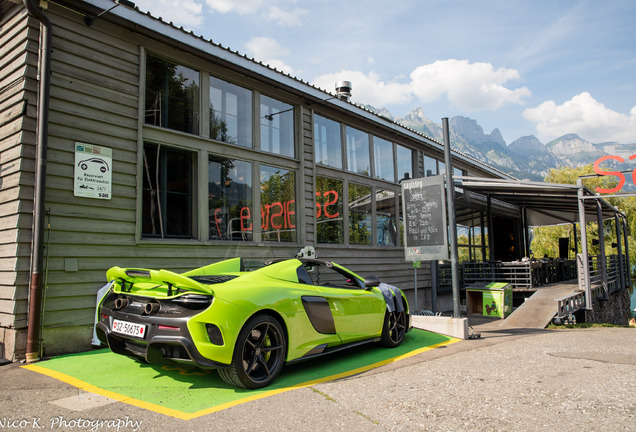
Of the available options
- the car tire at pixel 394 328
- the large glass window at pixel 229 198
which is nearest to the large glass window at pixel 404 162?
A: the large glass window at pixel 229 198

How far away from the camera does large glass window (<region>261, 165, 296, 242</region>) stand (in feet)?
29.4

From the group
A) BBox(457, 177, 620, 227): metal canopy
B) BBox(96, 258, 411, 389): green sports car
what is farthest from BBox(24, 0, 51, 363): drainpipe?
BBox(457, 177, 620, 227): metal canopy

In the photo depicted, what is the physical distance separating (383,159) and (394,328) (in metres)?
7.46

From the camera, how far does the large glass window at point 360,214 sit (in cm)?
1128

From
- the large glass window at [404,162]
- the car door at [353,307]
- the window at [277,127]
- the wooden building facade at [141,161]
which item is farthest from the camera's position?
the large glass window at [404,162]

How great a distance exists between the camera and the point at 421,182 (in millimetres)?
8719

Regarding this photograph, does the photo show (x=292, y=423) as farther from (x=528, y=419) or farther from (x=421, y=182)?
(x=421, y=182)

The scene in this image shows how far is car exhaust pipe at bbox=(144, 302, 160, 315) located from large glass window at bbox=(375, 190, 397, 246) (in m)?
8.69

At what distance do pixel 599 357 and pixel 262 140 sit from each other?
22.2ft

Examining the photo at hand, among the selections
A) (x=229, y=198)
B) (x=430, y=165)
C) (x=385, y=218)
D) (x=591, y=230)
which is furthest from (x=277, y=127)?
(x=591, y=230)

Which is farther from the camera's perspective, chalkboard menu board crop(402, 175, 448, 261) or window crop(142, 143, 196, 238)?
chalkboard menu board crop(402, 175, 448, 261)

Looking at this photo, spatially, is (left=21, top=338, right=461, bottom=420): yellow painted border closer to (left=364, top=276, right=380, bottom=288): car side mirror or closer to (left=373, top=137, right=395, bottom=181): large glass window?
(left=364, top=276, right=380, bottom=288): car side mirror

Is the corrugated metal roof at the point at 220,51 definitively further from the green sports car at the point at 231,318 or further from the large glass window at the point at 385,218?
the green sports car at the point at 231,318

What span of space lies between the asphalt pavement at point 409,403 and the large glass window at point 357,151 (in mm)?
7075
